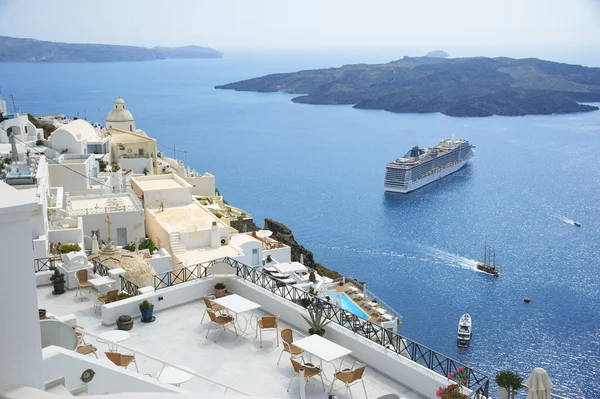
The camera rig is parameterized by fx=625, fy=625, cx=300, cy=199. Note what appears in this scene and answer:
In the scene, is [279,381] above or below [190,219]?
above

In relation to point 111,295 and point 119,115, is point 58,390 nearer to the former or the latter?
point 111,295

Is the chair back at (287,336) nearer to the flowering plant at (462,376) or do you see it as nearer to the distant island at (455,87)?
the flowering plant at (462,376)

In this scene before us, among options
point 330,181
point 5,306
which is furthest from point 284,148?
point 5,306

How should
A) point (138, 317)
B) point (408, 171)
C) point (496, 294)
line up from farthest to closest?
point (408, 171) → point (496, 294) → point (138, 317)

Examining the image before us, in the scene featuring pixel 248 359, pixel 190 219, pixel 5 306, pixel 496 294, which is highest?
pixel 5 306

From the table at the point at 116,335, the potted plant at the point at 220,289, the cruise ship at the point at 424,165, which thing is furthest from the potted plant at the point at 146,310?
the cruise ship at the point at 424,165

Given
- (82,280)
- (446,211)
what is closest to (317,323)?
(82,280)

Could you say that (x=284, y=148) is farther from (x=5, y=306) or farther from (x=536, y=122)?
(x=5, y=306)

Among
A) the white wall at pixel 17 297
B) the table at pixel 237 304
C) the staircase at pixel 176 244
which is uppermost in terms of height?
the white wall at pixel 17 297
